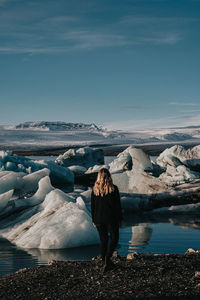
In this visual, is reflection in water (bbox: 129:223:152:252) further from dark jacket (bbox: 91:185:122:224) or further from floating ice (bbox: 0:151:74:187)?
floating ice (bbox: 0:151:74:187)

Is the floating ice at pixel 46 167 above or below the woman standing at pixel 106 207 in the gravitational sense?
below

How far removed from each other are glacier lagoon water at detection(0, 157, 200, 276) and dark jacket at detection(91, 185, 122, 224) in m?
2.16

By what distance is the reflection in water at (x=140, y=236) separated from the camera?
8688 mm

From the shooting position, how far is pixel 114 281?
5.24 metres

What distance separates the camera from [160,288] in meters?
4.89

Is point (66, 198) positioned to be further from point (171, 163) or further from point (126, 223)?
point (171, 163)

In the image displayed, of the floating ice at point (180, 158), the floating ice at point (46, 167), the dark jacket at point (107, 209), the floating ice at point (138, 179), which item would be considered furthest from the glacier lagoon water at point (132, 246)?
the floating ice at point (180, 158)

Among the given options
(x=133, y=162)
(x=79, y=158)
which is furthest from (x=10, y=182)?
(x=79, y=158)

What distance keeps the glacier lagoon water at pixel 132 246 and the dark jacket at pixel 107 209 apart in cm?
216

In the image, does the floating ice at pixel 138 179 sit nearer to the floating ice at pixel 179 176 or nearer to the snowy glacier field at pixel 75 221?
the snowy glacier field at pixel 75 221

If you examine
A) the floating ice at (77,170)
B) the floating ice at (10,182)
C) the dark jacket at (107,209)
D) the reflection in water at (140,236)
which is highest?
the dark jacket at (107,209)

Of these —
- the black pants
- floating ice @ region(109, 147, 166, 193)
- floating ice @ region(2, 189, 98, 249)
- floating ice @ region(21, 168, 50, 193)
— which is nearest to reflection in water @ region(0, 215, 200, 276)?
floating ice @ region(2, 189, 98, 249)

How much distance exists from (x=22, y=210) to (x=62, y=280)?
5657mm

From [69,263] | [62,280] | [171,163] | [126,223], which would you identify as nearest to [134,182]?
[126,223]
